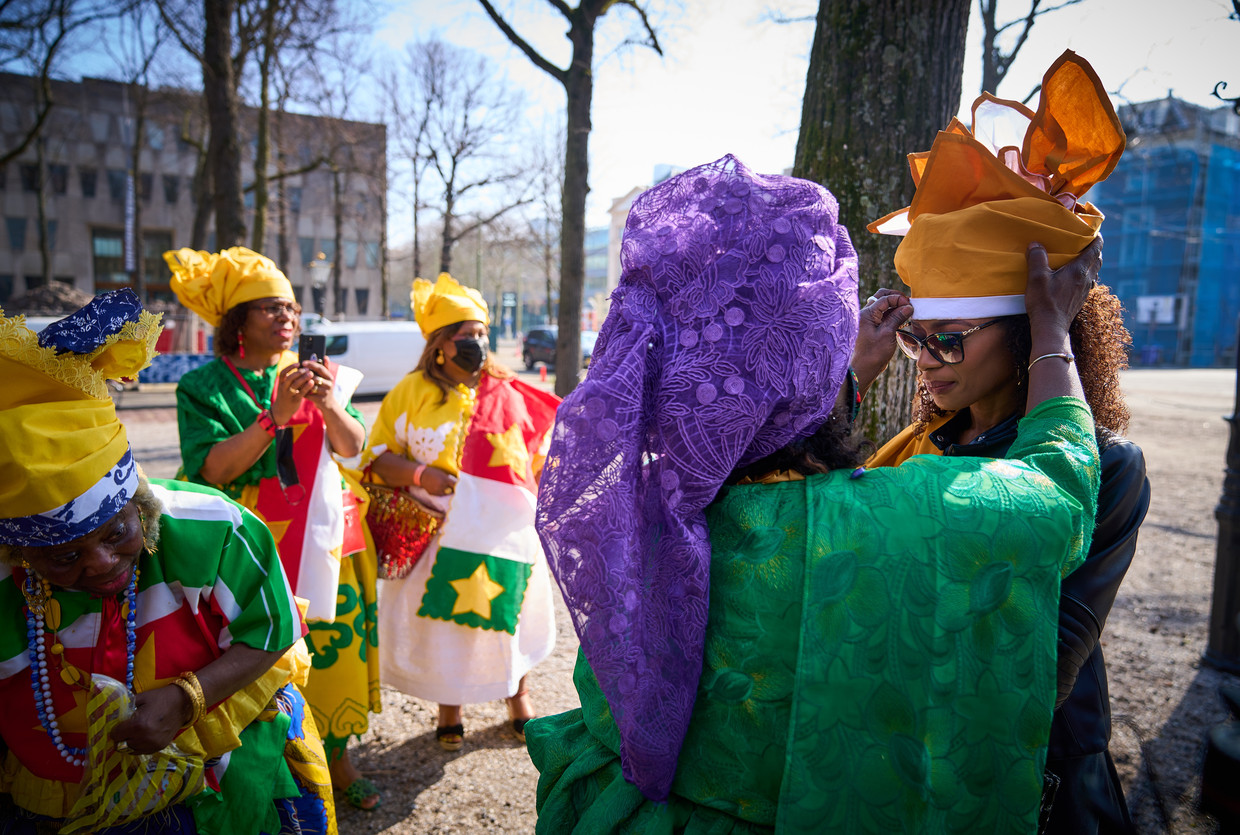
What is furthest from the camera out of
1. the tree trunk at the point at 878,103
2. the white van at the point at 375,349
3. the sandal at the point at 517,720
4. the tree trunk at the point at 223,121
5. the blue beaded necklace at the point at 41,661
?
the white van at the point at 375,349

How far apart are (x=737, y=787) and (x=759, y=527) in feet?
1.36

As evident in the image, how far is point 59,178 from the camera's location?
40.3 m

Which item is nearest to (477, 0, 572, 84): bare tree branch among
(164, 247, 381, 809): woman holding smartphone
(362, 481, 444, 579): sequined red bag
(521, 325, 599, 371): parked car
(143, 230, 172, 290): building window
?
(164, 247, 381, 809): woman holding smartphone

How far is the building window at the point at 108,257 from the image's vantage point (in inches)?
1636

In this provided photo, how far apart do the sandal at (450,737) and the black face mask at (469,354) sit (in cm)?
175

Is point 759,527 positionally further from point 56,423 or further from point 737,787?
point 56,423

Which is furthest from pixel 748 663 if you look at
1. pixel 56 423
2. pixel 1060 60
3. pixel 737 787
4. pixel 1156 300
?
pixel 1156 300

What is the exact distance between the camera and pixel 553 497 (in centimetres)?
118

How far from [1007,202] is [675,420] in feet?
3.11

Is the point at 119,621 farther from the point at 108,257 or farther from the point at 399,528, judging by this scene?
the point at 108,257

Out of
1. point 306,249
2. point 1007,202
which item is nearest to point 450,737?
point 1007,202

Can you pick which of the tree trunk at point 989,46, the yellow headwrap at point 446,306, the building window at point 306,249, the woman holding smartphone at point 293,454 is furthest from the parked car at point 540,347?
the building window at point 306,249

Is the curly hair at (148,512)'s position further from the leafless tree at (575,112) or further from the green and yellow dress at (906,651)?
the leafless tree at (575,112)

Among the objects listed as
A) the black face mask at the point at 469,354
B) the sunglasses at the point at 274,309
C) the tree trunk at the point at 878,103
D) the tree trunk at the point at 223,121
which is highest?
the tree trunk at the point at 223,121
